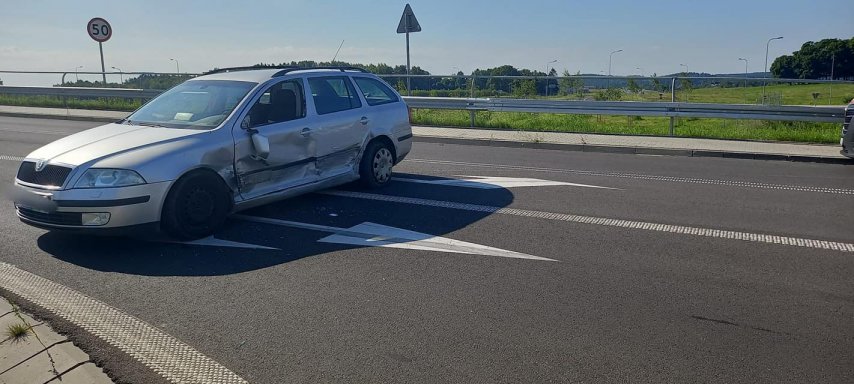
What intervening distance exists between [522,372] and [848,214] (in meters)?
5.81

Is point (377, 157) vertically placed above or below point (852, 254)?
above

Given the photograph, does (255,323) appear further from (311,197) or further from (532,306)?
(311,197)

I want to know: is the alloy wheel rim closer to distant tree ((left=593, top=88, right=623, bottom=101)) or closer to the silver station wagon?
the silver station wagon

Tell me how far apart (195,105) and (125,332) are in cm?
351

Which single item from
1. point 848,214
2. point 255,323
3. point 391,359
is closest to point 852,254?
point 848,214

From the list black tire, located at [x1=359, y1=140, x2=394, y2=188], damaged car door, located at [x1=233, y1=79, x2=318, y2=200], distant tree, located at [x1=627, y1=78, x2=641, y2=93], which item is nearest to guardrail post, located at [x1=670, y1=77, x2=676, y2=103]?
distant tree, located at [x1=627, y1=78, x2=641, y2=93]

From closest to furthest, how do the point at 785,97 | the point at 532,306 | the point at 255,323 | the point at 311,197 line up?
1. the point at 255,323
2. the point at 532,306
3. the point at 311,197
4. the point at 785,97

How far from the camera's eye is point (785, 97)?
63.4ft

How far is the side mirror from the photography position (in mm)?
6922

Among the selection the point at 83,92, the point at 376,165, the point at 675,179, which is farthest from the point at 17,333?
the point at 83,92

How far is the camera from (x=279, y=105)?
749cm

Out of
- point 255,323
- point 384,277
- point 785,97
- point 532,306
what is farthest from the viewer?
point 785,97

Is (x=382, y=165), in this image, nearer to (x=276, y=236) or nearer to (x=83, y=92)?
(x=276, y=236)

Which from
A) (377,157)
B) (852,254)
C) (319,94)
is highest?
(319,94)
